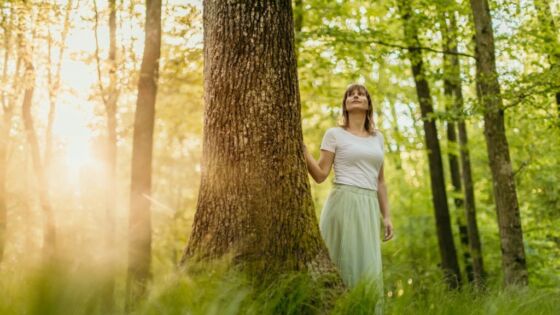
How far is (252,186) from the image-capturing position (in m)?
4.08

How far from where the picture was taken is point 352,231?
4809mm

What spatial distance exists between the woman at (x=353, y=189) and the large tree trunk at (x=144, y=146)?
5875 mm

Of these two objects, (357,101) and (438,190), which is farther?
(438,190)

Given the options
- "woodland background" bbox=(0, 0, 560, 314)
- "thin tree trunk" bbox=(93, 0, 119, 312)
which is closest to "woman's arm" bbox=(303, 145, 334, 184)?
"woodland background" bbox=(0, 0, 560, 314)

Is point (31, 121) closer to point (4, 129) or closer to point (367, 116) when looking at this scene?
point (4, 129)

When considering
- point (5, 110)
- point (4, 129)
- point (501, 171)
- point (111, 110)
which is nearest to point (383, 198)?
point (501, 171)

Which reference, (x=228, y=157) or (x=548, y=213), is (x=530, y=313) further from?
(x=548, y=213)

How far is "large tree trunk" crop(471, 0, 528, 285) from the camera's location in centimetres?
816

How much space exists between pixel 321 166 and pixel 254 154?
104 cm

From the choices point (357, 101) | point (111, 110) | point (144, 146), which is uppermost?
point (111, 110)

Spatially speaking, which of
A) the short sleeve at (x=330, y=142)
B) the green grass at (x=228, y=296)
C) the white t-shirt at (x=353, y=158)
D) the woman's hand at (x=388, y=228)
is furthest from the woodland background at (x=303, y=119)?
the short sleeve at (x=330, y=142)

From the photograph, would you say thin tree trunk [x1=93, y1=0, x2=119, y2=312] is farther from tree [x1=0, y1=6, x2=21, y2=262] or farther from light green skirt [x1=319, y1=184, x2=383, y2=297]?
light green skirt [x1=319, y1=184, x2=383, y2=297]

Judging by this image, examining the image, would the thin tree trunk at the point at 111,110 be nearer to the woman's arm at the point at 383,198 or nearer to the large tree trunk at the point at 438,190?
the large tree trunk at the point at 438,190

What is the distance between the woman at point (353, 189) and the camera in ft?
15.7
